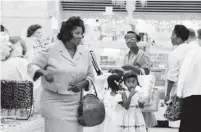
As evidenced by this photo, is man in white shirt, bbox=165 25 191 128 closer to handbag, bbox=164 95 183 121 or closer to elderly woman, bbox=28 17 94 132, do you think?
handbag, bbox=164 95 183 121

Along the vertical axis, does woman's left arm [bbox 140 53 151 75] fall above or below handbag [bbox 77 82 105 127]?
above

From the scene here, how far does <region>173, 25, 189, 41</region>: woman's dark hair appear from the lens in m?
5.41

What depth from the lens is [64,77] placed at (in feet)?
10.9

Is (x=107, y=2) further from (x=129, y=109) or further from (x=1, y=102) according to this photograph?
Result: (x=1, y=102)

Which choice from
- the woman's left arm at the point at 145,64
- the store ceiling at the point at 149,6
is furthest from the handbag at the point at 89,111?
the store ceiling at the point at 149,6

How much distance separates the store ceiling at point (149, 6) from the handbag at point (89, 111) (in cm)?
1304

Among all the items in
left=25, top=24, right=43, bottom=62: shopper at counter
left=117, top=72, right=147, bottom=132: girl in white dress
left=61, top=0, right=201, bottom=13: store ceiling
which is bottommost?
left=117, top=72, right=147, bottom=132: girl in white dress

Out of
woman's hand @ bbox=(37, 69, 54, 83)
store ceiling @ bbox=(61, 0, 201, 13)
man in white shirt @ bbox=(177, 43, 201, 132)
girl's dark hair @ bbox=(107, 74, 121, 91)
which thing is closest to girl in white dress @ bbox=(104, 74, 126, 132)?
girl's dark hair @ bbox=(107, 74, 121, 91)

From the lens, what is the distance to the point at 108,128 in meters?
5.05

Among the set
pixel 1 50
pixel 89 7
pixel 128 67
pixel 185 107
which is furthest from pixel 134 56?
pixel 89 7

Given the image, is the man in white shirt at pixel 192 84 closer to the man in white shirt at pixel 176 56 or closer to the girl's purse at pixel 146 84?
the girl's purse at pixel 146 84

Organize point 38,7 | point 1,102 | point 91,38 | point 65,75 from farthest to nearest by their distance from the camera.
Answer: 1. point 38,7
2. point 91,38
3. point 65,75
4. point 1,102

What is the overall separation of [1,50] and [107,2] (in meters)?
14.1

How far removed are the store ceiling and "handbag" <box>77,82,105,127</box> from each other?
1304cm
